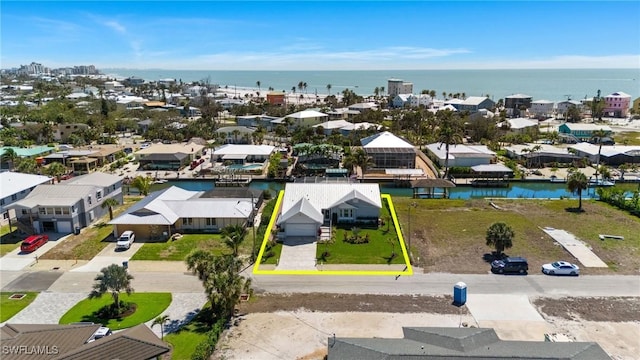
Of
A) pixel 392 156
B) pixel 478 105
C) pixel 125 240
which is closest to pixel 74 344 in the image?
pixel 125 240

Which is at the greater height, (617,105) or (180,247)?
(617,105)

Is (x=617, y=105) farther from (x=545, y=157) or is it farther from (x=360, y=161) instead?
(x=360, y=161)

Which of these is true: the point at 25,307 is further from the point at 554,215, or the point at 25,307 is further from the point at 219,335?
the point at 554,215

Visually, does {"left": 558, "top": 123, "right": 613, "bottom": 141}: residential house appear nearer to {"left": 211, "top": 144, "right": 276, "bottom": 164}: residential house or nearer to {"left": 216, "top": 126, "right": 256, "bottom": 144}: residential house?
{"left": 211, "top": 144, "right": 276, "bottom": 164}: residential house

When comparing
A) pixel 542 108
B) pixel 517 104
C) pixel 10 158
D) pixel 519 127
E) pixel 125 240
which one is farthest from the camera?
pixel 542 108

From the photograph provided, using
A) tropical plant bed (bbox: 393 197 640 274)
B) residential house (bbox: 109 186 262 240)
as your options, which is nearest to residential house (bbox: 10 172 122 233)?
residential house (bbox: 109 186 262 240)

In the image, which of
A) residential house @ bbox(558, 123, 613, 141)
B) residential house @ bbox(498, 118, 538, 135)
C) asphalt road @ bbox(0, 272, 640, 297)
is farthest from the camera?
residential house @ bbox(498, 118, 538, 135)

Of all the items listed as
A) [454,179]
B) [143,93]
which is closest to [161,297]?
[454,179]

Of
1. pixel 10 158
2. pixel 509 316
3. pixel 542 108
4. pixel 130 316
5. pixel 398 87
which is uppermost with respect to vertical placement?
pixel 398 87
